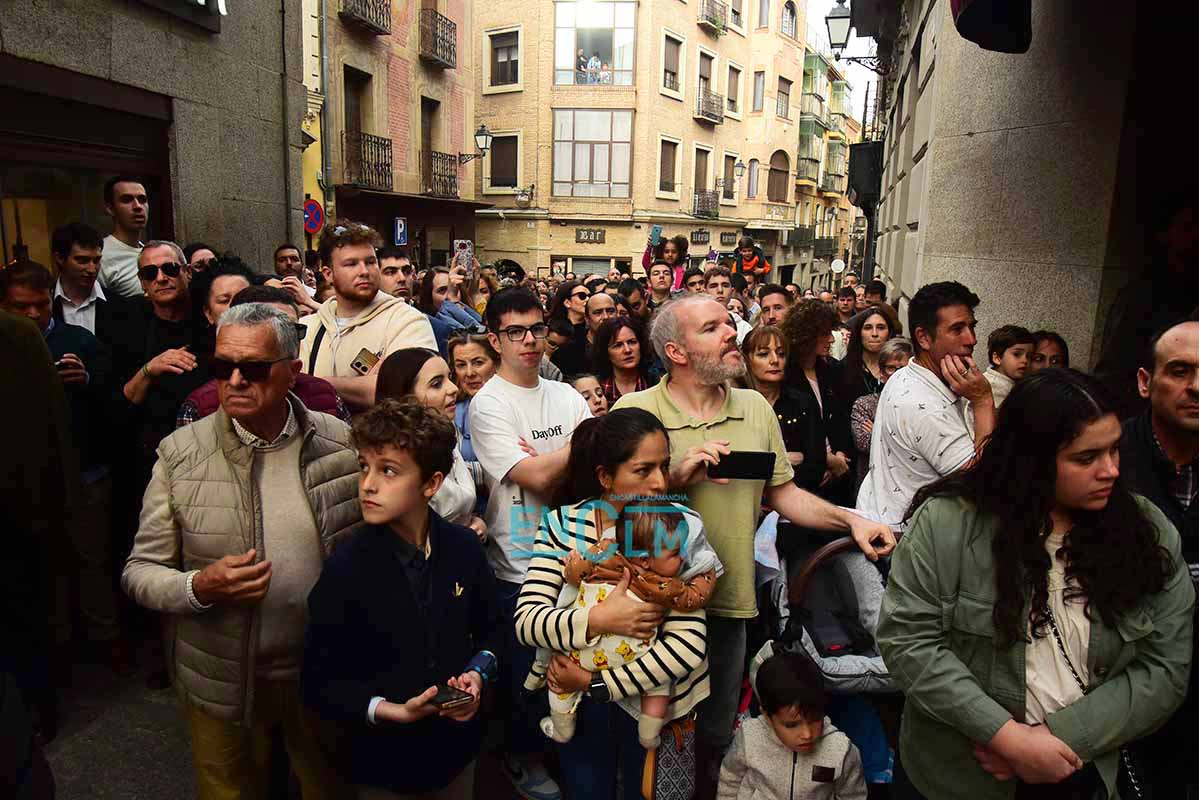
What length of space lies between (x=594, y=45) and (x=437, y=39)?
857 centimetres

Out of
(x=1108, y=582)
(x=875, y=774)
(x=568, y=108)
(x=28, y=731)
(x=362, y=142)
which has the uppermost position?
(x=568, y=108)

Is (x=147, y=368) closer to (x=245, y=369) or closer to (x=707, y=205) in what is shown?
(x=245, y=369)

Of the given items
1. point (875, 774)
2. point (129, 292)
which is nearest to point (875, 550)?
point (875, 774)

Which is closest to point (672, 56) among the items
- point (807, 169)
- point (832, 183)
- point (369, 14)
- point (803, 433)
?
point (369, 14)

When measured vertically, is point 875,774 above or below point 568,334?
below

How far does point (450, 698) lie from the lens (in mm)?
2236

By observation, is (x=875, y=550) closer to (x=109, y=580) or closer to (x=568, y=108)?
(x=109, y=580)

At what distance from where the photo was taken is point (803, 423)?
14.6 ft

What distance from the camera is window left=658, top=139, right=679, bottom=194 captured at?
2931cm

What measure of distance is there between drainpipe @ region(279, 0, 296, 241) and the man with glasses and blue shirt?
592 centimetres

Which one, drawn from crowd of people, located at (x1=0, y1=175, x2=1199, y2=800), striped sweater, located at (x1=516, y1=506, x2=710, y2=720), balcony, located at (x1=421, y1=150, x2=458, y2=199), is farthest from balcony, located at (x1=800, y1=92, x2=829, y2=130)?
striped sweater, located at (x1=516, y1=506, x2=710, y2=720)

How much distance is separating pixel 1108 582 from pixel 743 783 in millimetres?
1486

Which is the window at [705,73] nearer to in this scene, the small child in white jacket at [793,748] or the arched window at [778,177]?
the arched window at [778,177]

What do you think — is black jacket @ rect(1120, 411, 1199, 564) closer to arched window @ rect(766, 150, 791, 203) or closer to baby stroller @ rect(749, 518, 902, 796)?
baby stroller @ rect(749, 518, 902, 796)
